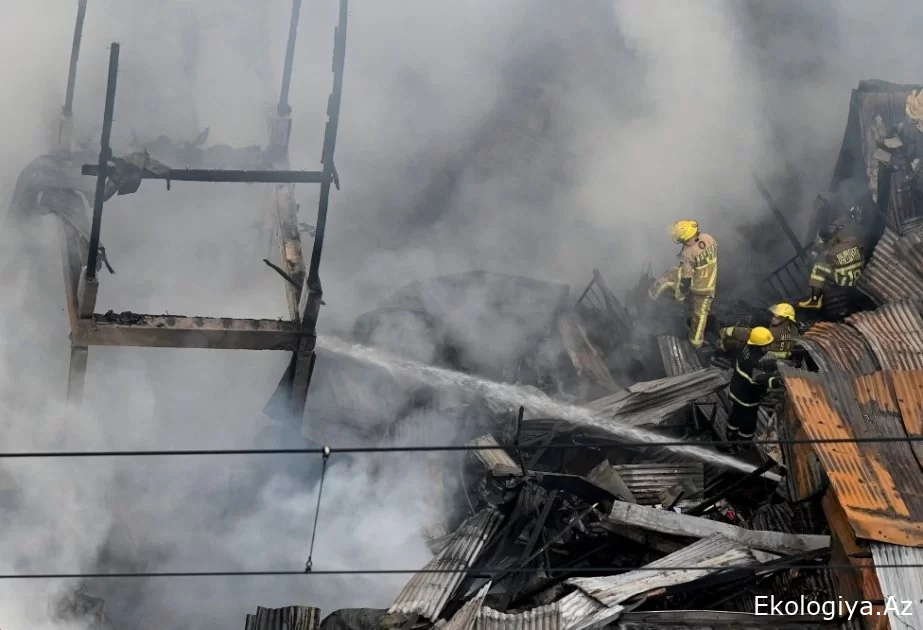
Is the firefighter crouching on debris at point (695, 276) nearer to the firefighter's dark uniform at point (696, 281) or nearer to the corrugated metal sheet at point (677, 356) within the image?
the firefighter's dark uniform at point (696, 281)

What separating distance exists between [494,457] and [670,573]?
2.23 meters

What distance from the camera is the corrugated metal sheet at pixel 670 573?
827cm

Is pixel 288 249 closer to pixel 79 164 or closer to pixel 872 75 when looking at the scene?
pixel 79 164

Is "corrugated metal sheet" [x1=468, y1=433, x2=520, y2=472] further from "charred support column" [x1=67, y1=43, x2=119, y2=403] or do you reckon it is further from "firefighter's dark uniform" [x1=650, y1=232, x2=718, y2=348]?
"charred support column" [x1=67, y1=43, x2=119, y2=403]

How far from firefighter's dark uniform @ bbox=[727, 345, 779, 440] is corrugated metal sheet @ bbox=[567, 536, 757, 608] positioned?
175 cm

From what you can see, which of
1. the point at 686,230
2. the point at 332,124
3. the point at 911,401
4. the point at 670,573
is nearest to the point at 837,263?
the point at 686,230

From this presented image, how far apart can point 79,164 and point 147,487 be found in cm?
304

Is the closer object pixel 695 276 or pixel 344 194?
pixel 695 276

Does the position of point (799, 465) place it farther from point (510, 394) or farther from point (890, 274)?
point (890, 274)

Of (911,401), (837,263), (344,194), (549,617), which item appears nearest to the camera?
(549,617)

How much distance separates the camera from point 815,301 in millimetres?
12445

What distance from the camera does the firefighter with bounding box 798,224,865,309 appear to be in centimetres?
1198

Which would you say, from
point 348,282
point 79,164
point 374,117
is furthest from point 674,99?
point 79,164

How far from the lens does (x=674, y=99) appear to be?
14922 mm
